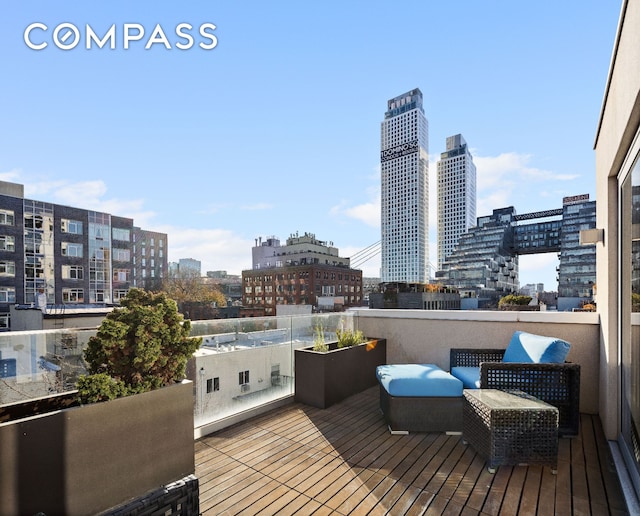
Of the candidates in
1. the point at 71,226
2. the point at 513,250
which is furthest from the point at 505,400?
the point at 513,250

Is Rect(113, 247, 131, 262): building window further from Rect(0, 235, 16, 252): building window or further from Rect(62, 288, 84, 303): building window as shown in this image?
Rect(0, 235, 16, 252): building window

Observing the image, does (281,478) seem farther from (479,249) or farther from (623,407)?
(479,249)

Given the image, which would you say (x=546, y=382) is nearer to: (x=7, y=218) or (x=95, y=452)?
(x=95, y=452)

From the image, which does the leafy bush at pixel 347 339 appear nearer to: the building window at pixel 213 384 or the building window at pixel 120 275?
the building window at pixel 213 384

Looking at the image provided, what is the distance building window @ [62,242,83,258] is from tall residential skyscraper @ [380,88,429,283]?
298 ft

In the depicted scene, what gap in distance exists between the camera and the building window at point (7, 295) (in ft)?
84.5

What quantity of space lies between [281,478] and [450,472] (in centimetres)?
114

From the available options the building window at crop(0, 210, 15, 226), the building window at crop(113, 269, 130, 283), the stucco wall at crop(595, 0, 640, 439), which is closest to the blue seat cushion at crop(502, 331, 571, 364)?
the stucco wall at crop(595, 0, 640, 439)

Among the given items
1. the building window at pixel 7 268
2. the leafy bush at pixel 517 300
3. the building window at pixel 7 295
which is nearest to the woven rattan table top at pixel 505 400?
the leafy bush at pixel 517 300

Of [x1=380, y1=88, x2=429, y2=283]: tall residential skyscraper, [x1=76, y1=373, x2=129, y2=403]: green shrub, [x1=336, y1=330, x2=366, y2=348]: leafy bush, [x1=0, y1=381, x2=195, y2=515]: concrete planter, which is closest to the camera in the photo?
[x1=0, y1=381, x2=195, y2=515]: concrete planter

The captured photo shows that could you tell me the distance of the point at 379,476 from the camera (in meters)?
2.31

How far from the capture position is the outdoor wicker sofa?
112 inches

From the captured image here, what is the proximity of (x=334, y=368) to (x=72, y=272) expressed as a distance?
34.7 m

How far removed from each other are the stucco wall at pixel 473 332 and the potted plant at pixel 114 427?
126 inches
